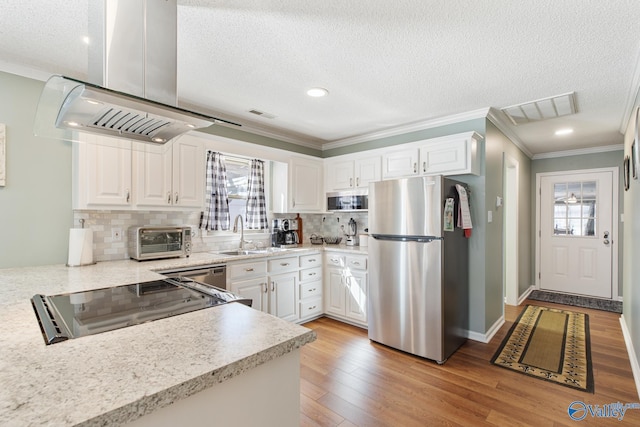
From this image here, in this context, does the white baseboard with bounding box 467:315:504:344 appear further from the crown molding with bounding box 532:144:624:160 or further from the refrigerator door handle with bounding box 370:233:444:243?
the crown molding with bounding box 532:144:624:160

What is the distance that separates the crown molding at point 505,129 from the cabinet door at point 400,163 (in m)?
0.81

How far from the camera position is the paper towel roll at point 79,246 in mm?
2334

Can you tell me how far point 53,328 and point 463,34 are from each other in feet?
7.98

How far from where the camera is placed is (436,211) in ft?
9.04

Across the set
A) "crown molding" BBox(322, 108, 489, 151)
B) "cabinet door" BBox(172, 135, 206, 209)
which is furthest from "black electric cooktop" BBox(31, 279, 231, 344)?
"crown molding" BBox(322, 108, 489, 151)

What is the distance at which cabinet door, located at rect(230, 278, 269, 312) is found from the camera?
3000 mm

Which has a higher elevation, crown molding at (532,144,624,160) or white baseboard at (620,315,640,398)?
crown molding at (532,144,624,160)

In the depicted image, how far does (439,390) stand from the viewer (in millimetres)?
2334

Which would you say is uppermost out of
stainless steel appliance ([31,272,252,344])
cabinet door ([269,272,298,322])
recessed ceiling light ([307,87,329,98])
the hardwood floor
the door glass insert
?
recessed ceiling light ([307,87,329,98])

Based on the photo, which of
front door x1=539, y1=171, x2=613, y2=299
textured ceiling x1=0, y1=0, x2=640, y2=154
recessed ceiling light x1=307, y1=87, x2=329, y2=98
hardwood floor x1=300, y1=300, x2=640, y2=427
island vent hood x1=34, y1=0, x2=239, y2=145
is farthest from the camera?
front door x1=539, y1=171, x2=613, y2=299

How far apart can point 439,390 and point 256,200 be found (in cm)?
277

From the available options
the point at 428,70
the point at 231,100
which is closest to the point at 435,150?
the point at 428,70

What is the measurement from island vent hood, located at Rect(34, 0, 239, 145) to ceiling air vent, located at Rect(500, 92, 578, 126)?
2961 millimetres

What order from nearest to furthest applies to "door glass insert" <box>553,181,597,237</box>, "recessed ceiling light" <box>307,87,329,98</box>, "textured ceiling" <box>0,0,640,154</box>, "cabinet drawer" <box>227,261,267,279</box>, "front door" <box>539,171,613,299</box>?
"textured ceiling" <box>0,0,640,154</box> < "recessed ceiling light" <box>307,87,329,98</box> < "cabinet drawer" <box>227,261,267,279</box> < "front door" <box>539,171,613,299</box> < "door glass insert" <box>553,181,597,237</box>
